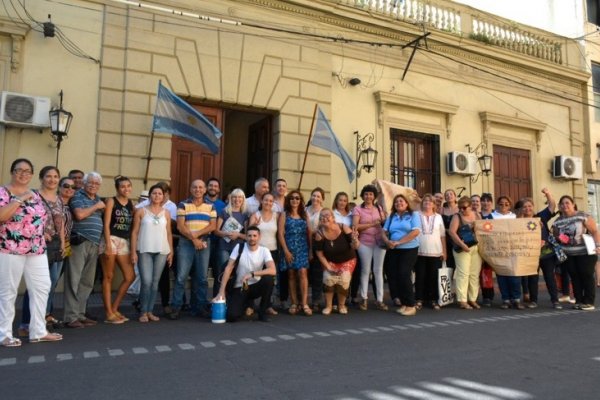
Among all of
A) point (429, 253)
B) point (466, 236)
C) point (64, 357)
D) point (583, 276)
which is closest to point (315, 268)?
point (429, 253)

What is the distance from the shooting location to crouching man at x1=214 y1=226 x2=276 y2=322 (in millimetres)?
6301

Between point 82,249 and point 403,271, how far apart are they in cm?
422

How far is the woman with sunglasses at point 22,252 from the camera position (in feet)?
15.8

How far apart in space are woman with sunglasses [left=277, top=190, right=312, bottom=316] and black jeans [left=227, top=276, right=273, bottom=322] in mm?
616

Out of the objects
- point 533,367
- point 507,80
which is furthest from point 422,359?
point 507,80

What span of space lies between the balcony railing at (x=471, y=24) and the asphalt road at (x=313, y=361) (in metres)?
8.56

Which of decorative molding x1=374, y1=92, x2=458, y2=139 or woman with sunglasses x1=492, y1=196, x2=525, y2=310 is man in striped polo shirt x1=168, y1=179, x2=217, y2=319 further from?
decorative molding x1=374, y1=92, x2=458, y2=139

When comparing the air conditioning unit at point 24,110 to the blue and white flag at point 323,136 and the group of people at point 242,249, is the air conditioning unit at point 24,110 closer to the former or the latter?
the group of people at point 242,249

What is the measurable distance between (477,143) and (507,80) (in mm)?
2268

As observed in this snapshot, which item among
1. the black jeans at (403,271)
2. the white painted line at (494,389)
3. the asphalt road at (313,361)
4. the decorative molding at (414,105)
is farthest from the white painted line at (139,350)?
the decorative molding at (414,105)

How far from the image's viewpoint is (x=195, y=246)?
6594 millimetres

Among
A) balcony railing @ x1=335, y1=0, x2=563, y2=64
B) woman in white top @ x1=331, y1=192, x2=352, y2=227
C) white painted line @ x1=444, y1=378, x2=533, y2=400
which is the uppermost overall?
balcony railing @ x1=335, y1=0, x2=563, y2=64

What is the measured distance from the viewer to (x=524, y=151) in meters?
15.0

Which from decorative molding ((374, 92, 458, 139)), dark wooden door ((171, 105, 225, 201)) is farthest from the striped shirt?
decorative molding ((374, 92, 458, 139))
